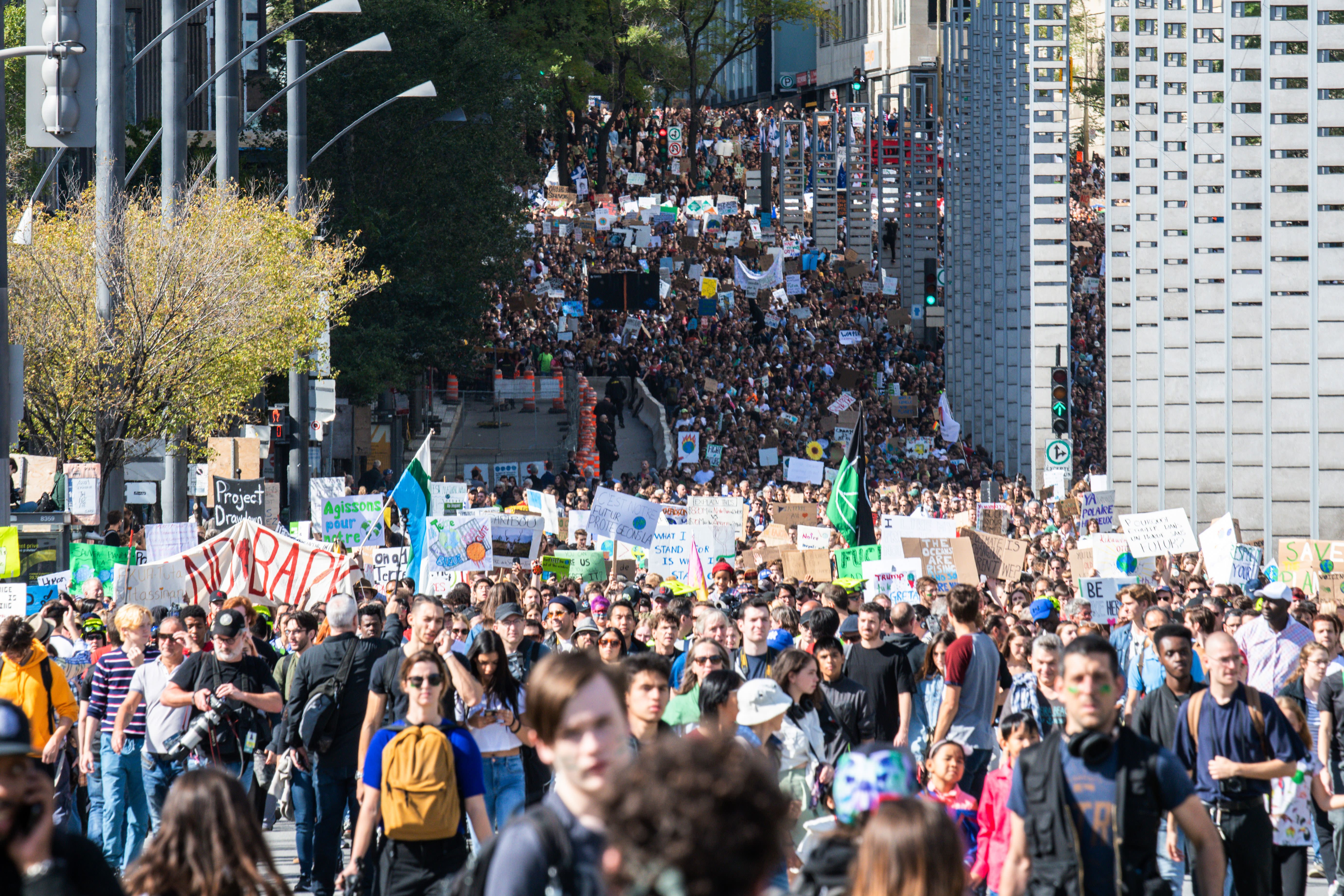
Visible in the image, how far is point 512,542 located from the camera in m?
19.0

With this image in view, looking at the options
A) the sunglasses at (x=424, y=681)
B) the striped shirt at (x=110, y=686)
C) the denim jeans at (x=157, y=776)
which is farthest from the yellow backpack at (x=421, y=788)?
the striped shirt at (x=110, y=686)

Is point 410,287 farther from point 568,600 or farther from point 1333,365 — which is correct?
point 568,600

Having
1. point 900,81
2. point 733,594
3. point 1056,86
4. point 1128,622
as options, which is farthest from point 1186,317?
point 900,81

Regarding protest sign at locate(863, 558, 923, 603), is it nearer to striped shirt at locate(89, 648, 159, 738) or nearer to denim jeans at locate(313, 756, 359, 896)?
denim jeans at locate(313, 756, 359, 896)

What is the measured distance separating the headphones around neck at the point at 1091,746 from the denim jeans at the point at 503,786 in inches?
139

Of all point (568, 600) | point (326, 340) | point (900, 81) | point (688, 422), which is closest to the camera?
point (568, 600)

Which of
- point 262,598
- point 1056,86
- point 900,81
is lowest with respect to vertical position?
point 262,598

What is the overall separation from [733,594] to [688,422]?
26.3 m

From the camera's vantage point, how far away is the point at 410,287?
43.0m

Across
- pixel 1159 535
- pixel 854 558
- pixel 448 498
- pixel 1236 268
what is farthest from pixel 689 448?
pixel 854 558

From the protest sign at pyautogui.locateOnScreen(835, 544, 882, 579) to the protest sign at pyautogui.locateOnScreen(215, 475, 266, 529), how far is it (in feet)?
24.0

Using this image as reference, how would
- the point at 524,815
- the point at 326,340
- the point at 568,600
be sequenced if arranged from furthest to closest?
the point at 326,340 → the point at 568,600 → the point at 524,815

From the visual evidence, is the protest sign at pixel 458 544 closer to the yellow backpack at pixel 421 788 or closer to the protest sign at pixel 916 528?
the protest sign at pixel 916 528

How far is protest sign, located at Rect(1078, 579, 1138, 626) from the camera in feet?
50.5
